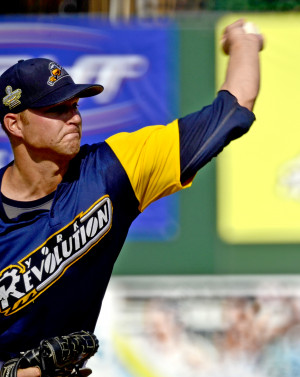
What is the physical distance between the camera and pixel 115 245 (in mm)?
3361

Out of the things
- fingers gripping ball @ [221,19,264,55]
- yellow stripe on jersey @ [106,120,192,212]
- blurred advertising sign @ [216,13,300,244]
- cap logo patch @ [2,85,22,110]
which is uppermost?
fingers gripping ball @ [221,19,264,55]

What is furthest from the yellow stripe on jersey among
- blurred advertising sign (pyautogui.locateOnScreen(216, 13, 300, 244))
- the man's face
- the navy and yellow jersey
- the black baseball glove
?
blurred advertising sign (pyautogui.locateOnScreen(216, 13, 300, 244))

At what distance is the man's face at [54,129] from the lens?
10.7 feet

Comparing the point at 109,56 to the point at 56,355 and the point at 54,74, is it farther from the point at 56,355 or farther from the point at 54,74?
the point at 56,355

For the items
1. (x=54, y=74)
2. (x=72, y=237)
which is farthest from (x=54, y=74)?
(x=72, y=237)

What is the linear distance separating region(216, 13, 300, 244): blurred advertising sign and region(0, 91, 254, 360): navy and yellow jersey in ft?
14.1

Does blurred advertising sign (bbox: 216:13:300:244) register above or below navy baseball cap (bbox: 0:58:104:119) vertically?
below

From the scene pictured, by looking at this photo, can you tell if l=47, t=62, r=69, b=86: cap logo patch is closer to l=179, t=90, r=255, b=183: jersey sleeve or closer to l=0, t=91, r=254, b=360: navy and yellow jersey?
l=0, t=91, r=254, b=360: navy and yellow jersey

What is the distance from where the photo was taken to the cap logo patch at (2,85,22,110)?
10.7ft

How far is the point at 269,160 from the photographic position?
758 centimetres

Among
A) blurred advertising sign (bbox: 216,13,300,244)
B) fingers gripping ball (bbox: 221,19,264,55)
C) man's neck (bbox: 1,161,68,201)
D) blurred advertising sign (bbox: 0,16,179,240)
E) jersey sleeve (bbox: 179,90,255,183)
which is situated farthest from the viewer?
blurred advertising sign (bbox: 0,16,179,240)

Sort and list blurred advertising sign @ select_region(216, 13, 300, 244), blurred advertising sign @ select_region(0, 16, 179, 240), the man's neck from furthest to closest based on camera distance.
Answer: blurred advertising sign @ select_region(0, 16, 179, 240)
blurred advertising sign @ select_region(216, 13, 300, 244)
the man's neck

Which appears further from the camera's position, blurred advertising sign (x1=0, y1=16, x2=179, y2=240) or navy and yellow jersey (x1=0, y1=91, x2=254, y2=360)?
blurred advertising sign (x1=0, y1=16, x2=179, y2=240)

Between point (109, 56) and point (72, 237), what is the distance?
15.2ft
